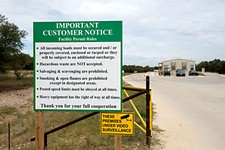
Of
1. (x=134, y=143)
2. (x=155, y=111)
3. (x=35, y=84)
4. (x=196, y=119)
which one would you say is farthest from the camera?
(x=155, y=111)

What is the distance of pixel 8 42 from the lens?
90.9 ft

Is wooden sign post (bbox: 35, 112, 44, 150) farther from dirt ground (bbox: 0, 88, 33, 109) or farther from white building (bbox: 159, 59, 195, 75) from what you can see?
white building (bbox: 159, 59, 195, 75)

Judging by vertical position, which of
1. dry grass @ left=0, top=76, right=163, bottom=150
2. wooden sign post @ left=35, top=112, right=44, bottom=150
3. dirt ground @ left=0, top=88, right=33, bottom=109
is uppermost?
wooden sign post @ left=35, top=112, right=44, bottom=150

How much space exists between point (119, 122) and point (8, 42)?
86.0ft

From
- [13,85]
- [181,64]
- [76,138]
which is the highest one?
[181,64]

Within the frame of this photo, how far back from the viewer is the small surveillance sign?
4242mm

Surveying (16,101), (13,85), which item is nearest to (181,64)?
(13,85)

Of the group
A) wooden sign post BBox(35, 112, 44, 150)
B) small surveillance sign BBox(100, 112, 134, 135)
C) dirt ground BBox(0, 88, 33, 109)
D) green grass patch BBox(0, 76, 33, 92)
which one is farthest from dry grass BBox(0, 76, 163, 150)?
green grass patch BBox(0, 76, 33, 92)

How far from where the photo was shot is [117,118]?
14.0ft

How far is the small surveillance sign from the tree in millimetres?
25268

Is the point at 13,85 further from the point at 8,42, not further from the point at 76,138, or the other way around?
the point at 76,138

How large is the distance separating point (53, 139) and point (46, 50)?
295 cm

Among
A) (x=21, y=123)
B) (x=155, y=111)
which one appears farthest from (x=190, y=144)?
(x=21, y=123)

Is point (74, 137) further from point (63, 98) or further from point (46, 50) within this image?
point (46, 50)
